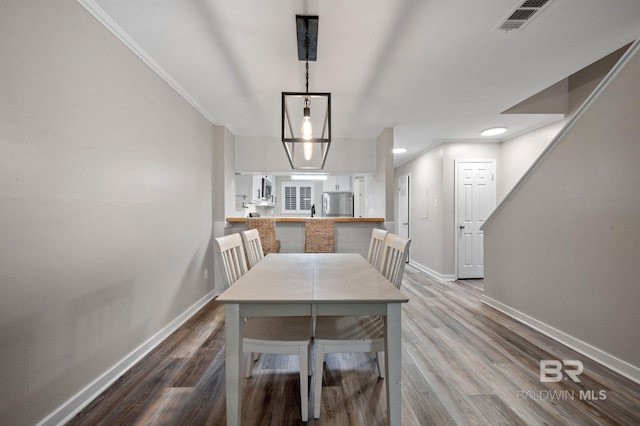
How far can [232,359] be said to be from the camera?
118 cm

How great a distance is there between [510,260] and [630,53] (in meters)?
1.94

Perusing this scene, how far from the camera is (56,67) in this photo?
4.31ft

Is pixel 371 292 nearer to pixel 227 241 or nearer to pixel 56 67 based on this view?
pixel 227 241

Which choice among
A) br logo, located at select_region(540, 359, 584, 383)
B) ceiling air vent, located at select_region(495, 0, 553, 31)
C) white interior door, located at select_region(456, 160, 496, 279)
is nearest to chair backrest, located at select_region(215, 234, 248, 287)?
br logo, located at select_region(540, 359, 584, 383)

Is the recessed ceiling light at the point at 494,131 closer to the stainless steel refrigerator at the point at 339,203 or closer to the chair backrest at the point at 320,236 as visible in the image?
the chair backrest at the point at 320,236

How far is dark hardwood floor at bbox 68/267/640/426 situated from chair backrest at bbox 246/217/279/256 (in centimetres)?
139

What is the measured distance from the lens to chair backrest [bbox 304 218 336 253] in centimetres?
354

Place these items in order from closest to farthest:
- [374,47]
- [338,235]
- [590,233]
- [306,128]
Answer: [306,128] < [374,47] < [590,233] < [338,235]

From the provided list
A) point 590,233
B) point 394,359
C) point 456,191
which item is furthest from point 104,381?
point 456,191

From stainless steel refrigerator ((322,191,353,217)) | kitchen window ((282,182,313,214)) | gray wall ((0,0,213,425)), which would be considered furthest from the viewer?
kitchen window ((282,182,313,214))

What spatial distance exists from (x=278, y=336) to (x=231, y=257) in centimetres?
63

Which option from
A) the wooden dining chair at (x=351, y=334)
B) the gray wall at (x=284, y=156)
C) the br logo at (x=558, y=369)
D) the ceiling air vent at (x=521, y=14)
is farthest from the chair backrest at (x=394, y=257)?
the gray wall at (x=284, y=156)

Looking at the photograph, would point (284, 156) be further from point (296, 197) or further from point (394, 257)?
point (296, 197)

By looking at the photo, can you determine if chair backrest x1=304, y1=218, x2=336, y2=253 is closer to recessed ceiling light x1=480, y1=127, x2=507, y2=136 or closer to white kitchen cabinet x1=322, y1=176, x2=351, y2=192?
recessed ceiling light x1=480, y1=127, x2=507, y2=136
